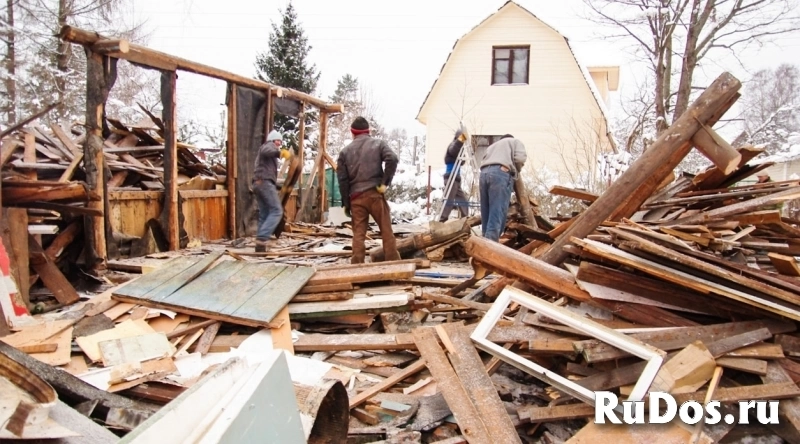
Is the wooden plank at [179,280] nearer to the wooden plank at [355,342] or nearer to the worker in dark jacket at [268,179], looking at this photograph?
the wooden plank at [355,342]

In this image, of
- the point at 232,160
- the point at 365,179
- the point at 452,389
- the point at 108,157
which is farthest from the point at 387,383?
the point at 232,160

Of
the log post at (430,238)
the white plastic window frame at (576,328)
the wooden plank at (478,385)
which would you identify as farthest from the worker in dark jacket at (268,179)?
the white plastic window frame at (576,328)

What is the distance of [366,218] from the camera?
21.8ft

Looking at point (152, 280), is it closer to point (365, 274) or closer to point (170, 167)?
point (365, 274)

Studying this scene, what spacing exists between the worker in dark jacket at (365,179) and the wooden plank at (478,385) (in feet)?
9.87

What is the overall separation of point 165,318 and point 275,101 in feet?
22.5

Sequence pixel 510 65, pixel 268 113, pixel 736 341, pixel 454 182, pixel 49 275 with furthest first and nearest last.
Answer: pixel 510 65 → pixel 454 182 → pixel 268 113 → pixel 49 275 → pixel 736 341

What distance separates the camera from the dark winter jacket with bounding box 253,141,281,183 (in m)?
8.18

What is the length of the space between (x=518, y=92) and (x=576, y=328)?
677 inches

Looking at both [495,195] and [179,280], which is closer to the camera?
[179,280]

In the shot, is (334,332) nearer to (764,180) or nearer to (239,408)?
(239,408)

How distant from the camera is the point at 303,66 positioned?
2053cm

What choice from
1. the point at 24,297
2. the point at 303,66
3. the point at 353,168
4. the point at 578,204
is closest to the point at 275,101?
the point at 353,168

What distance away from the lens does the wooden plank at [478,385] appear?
2824 millimetres
